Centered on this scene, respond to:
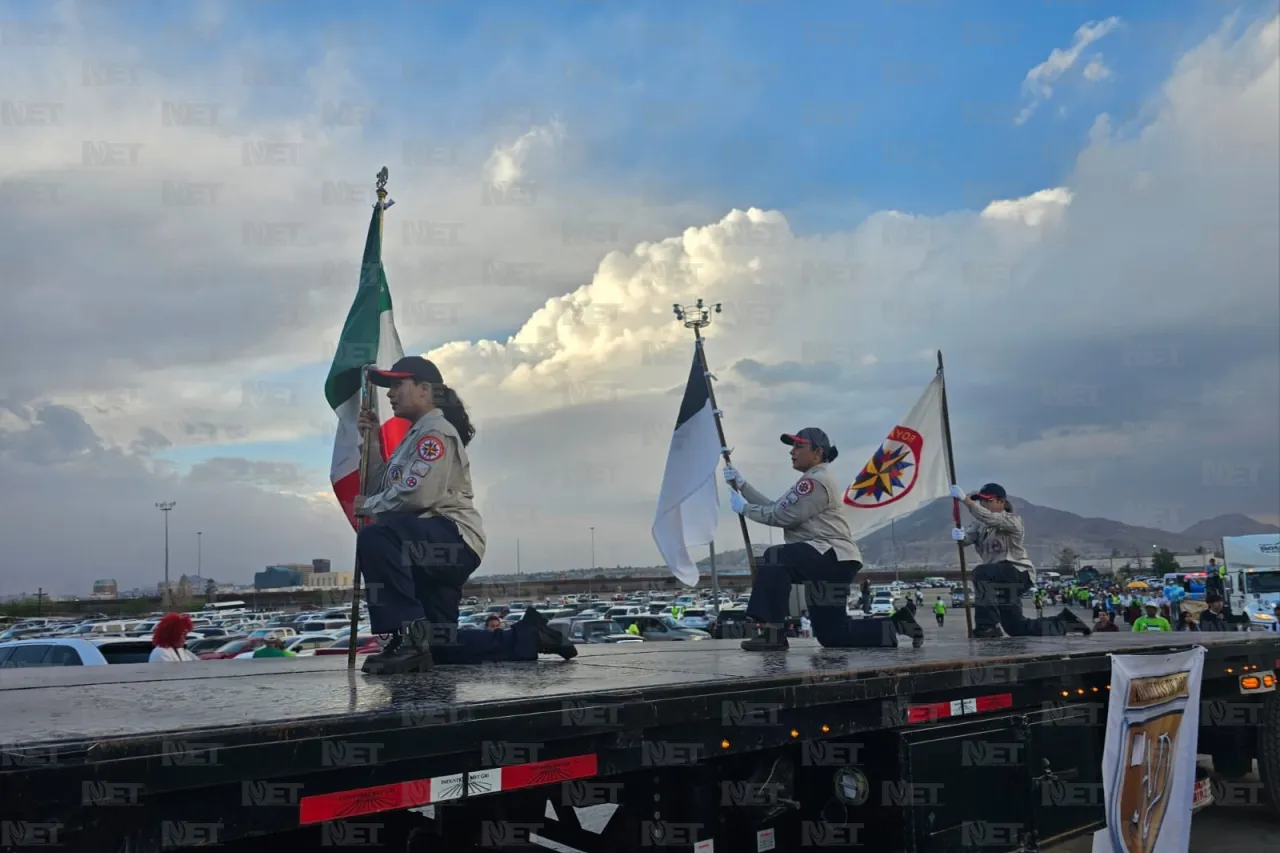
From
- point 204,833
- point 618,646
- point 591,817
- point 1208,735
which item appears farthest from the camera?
point 1208,735

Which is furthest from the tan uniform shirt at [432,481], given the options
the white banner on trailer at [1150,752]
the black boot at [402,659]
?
the white banner on trailer at [1150,752]

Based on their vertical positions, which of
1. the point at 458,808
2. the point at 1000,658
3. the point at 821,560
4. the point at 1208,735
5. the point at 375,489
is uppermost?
the point at 375,489

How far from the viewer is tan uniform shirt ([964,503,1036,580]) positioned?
302 inches

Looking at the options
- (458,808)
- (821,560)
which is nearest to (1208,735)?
(821,560)

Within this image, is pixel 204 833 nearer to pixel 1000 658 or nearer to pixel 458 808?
pixel 458 808

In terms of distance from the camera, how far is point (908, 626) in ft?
18.3

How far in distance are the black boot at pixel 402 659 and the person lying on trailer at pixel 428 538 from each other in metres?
0.02

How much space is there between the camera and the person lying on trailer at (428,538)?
3996 mm

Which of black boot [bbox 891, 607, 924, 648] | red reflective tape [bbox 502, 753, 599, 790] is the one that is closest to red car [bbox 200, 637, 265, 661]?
black boot [bbox 891, 607, 924, 648]

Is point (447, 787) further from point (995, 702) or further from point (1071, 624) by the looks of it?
point (1071, 624)

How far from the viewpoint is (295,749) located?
2162 mm

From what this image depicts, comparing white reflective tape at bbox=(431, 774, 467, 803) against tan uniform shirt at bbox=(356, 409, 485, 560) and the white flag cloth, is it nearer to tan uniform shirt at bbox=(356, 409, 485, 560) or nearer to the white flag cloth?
tan uniform shirt at bbox=(356, 409, 485, 560)

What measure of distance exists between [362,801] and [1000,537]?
6569mm

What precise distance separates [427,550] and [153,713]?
70.7 inches
